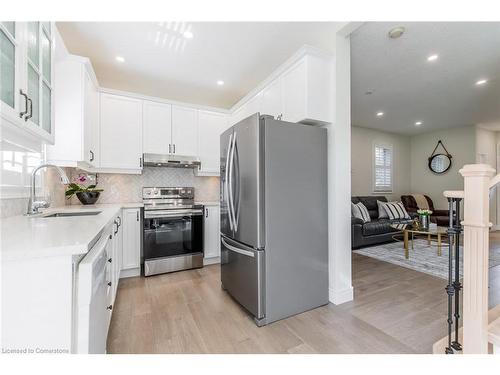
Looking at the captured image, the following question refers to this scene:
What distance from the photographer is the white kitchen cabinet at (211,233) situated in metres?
3.41

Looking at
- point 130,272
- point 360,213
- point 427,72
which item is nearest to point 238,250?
point 130,272

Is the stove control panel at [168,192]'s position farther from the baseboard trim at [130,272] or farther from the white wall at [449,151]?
the white wall at [449,151]

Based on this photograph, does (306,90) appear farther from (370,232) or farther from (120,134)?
(370,232)

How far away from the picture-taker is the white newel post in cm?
120

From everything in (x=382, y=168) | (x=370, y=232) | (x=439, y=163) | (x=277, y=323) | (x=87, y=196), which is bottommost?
(x=277, y=323)

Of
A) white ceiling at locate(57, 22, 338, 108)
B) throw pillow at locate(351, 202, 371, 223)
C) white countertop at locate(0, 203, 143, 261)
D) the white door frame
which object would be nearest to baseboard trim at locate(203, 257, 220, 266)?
the white door frame

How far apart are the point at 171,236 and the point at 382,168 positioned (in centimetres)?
617

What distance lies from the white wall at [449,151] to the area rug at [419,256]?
96.8 inches

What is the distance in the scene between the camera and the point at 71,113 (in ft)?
7.64

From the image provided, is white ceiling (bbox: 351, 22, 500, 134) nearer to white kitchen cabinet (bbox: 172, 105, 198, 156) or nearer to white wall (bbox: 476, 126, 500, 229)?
white wall (bbox: 476, 126, 500, 229)

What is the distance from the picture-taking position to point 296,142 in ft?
6.91

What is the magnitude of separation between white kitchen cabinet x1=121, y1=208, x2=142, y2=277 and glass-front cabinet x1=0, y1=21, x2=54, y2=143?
144 cm

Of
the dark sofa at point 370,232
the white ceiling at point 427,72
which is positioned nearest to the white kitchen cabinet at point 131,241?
the white ceiling at point 427,72
